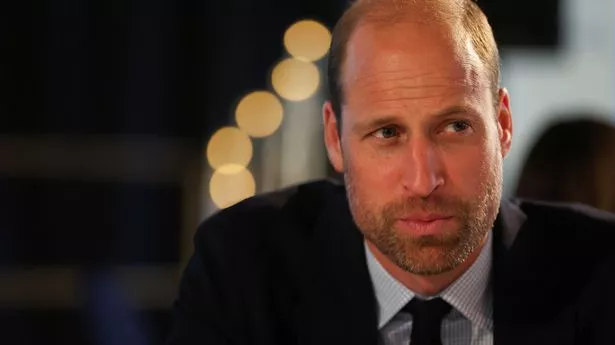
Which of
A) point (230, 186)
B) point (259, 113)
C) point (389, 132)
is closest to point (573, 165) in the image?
point (389, 132)

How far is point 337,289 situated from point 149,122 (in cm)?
344

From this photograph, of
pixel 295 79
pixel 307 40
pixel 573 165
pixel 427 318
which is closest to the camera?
pixel 427 318

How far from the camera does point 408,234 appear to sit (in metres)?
1.44

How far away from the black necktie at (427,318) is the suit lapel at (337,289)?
7cm

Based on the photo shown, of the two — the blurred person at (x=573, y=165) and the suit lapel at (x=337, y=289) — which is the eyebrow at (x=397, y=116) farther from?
the blurred person at (x=573, y=165)

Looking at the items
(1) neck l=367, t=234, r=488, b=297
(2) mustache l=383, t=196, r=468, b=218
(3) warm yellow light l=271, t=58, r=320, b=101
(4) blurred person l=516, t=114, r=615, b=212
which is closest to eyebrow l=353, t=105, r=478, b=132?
(2) mustache l=383, t=196, r=468, b=218

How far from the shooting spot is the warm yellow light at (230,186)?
463 cm

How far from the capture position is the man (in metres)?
1.45

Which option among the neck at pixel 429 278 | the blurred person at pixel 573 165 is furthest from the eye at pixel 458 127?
the blurred person at pixel 573 165

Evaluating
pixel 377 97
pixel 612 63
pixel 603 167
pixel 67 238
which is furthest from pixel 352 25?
pixel 612 63

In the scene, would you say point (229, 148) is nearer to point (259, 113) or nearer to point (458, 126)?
point (259, 113)

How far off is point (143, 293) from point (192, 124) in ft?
2.90

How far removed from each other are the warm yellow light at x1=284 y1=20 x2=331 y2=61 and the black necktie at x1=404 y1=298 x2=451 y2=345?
313cm

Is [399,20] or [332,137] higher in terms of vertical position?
[399,20]
